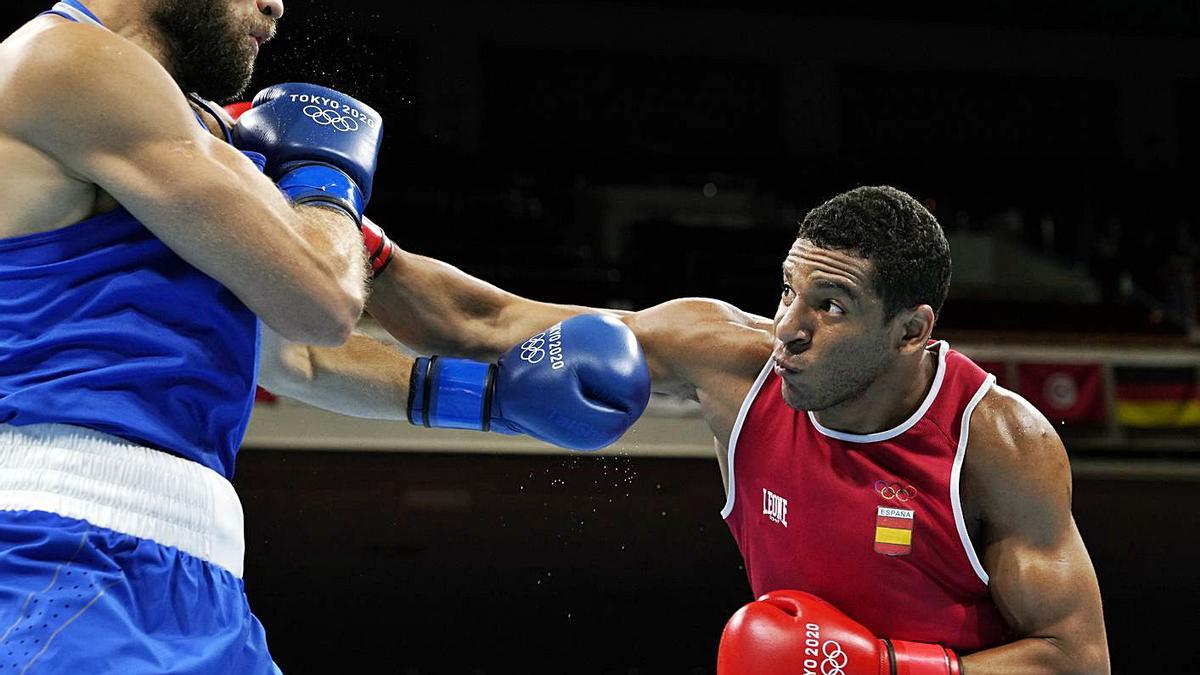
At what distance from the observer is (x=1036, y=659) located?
2369 mm

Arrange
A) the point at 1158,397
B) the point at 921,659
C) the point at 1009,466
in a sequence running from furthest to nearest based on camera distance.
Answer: the point at 1158,397, the point at 1009,466, the point at 921,659

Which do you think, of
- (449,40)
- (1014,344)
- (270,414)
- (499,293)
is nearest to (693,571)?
(1014,344)

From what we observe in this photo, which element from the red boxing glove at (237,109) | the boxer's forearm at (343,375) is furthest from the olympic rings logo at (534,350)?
the red boxing glove at (237,109)

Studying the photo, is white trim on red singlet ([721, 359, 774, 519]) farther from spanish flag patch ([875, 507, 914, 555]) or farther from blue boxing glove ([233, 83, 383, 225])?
blue boxing glove ([233, 83, 383, 225])

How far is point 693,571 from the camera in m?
9.07

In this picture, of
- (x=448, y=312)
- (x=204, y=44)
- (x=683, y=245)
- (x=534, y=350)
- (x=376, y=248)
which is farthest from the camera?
(x=683, y=245)

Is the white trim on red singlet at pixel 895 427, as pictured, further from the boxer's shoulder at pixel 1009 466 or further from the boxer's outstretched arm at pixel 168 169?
the boxer's outstretched arm at pixel 168 169

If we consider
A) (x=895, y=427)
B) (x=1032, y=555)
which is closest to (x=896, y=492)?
(x=895, y=427)

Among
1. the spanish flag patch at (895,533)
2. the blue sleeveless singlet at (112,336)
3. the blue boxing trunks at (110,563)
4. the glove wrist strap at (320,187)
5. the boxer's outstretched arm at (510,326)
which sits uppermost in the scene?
the glove wrist strap at (320,187)

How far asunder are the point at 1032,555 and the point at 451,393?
3.83ft

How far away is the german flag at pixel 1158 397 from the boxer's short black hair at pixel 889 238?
6.01 m

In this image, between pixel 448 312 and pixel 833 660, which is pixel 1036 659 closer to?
pixel 833 660

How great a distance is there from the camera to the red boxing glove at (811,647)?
227cm

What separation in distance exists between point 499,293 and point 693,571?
262 inches
